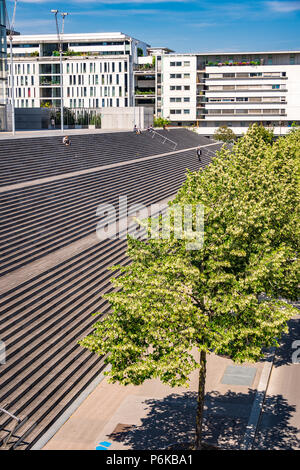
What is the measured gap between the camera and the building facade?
110 meters

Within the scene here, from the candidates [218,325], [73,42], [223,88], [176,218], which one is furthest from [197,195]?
[73,42]

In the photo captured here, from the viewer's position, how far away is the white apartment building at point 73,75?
4227 inches

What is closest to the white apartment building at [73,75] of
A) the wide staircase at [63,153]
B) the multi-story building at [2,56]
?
the wide staircase at [63,153]

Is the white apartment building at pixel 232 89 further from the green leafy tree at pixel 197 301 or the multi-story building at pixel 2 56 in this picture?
the green leafy tree at pixel 197 301

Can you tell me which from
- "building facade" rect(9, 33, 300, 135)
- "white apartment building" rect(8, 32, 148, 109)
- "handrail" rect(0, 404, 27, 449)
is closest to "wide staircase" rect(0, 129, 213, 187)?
"handrail" rect(0, 404, 27, 449)

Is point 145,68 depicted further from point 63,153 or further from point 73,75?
point 63,153

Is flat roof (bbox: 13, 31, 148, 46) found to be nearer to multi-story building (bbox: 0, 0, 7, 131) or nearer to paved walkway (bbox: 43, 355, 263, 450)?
multi-story building (bbox: 0, 0, 7, 131)

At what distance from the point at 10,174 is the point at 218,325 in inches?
801

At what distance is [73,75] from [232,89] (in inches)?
1258

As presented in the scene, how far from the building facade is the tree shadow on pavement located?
9847 centimetres

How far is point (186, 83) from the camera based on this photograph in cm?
11438

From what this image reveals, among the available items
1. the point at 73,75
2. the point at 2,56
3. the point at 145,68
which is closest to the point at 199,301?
the point at 2,56

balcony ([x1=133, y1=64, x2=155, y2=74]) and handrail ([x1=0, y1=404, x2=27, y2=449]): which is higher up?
balcony ([x1=133, y1=64, x2=155, y2=74])
